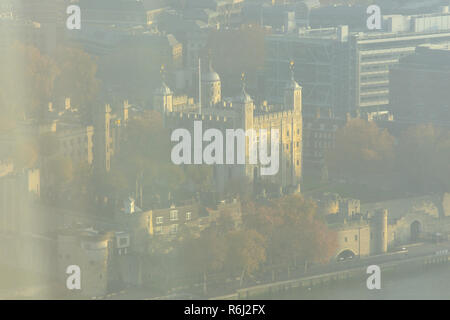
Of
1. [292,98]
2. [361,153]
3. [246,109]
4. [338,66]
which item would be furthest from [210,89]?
[338,66]

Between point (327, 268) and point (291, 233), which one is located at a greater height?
point (291, 233)

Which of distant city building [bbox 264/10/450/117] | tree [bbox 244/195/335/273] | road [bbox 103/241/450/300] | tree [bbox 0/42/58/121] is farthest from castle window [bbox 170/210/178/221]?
distant city building [bbox 264/10/450/117]

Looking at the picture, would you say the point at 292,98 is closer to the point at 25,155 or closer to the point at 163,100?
the point at 163,100

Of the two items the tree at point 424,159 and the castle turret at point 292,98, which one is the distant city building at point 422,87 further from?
the castle turret at point 292,98

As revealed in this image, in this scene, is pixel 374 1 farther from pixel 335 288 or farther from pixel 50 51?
pixel 335 288

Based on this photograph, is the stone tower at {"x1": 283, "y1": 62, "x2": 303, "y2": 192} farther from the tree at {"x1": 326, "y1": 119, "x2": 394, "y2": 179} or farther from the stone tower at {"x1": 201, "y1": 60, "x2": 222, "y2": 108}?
the stone tower at {"x1": 201, "y1": 60, "x2": 222, "y2": 108}

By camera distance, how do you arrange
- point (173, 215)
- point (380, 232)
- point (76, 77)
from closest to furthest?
point (173, 215) → point (380, 232) → point (76, 77)
